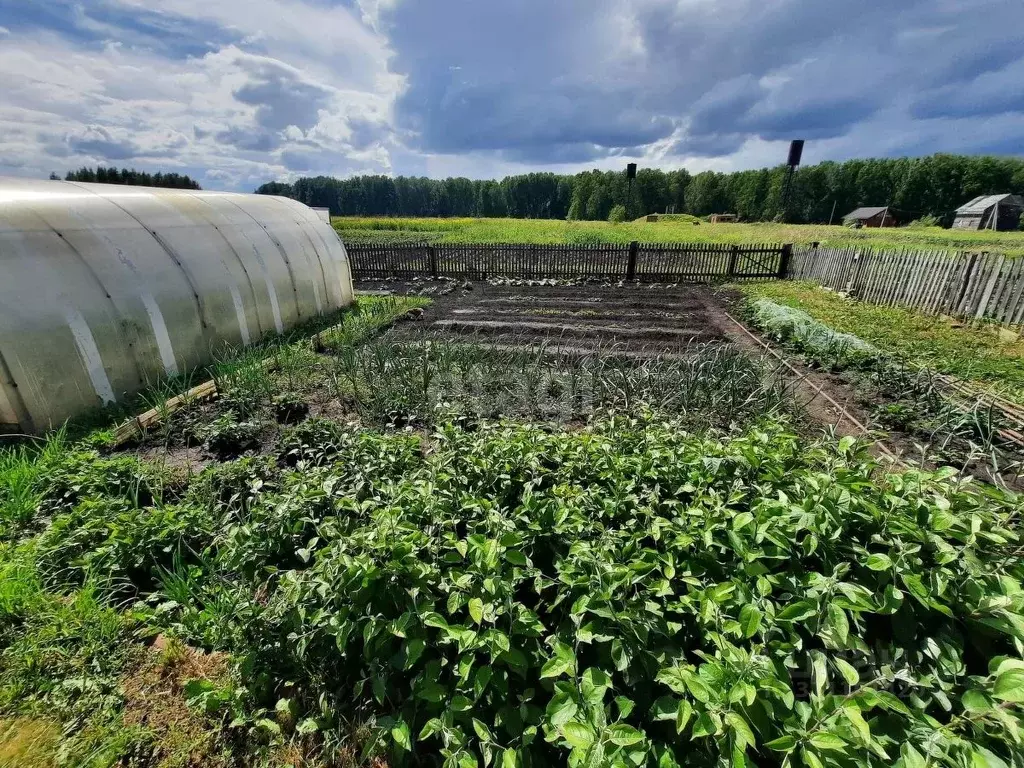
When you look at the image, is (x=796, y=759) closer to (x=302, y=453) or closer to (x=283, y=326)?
(x=302, y=453)

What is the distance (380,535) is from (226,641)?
3.96 feet

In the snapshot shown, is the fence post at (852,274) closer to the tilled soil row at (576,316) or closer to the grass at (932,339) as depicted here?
the grass at (932,339)

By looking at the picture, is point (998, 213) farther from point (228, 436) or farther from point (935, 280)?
point (228, 436)

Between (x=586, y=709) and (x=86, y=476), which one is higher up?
(x=586, y=709)

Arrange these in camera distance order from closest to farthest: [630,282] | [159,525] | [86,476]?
[159,525] → [86,476] → [630,282]

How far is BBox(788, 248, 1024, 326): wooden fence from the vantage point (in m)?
7.93

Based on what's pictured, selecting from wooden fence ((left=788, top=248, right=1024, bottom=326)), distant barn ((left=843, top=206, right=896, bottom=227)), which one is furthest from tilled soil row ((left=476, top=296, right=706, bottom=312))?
distant barn ((left=843, top=206, right=896, bottom=227))

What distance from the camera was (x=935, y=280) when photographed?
942cm

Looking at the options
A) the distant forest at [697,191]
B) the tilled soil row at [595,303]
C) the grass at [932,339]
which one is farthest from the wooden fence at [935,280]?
the distant forest at [697,191]

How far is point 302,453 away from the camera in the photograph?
367 centimetres

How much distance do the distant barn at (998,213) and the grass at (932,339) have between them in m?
66.3

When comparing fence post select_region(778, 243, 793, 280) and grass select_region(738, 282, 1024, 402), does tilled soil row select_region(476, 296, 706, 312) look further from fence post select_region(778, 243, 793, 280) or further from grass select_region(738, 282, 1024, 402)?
fence post select_region(778, 243, 793, 280)

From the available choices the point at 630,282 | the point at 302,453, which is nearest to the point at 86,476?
the point at 302,453

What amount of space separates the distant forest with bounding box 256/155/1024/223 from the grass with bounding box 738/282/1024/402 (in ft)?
189
